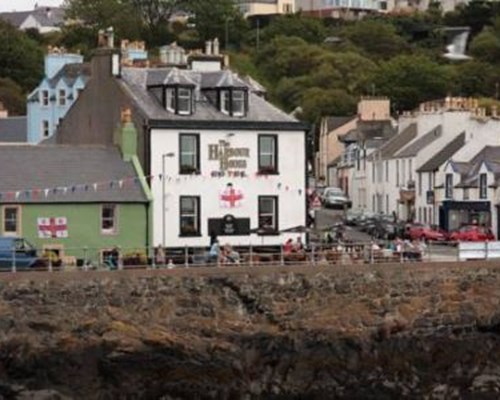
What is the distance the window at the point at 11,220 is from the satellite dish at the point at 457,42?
8939 centimetres

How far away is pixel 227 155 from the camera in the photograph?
49.1m

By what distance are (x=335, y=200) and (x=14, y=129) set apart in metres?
15.9

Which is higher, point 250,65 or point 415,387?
point 250,65

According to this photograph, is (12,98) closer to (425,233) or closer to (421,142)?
(421,142)

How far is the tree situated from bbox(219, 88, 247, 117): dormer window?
57574 mm

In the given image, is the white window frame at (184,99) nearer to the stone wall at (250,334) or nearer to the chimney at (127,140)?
the chimney at (127,140)

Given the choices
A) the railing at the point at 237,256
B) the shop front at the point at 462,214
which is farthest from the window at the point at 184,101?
the shop front at the point at 462,214

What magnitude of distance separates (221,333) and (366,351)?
11.2 feet

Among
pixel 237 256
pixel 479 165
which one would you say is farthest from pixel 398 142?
pixel 237 256

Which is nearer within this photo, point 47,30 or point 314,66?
point 314,66

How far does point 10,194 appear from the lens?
147ft

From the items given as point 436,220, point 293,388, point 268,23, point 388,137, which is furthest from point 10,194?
point 268,23

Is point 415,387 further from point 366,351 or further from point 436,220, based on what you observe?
point 436,220

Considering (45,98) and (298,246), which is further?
(45,98)
